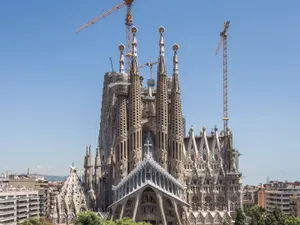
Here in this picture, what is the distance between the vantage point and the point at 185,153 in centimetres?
8288

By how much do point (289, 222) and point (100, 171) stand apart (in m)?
33.9

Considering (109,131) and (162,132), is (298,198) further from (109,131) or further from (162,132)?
(109,131)

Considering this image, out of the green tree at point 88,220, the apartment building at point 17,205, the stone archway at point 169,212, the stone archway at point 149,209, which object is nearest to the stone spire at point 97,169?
the stone archway at point 149,209

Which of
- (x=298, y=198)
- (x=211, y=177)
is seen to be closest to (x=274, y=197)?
(x=298, y=198)

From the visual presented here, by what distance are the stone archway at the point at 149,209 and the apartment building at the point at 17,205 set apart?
69.1ft

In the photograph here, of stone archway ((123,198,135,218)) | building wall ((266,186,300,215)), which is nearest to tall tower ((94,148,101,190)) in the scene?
stone archway ((123,198,135,218))

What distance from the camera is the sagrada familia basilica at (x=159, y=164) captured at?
7219 centimetres

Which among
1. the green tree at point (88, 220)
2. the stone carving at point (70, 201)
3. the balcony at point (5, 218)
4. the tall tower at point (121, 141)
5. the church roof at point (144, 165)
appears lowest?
the balcony at point (5, 218)

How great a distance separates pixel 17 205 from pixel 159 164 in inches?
999

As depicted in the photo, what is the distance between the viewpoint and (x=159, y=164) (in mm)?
76562

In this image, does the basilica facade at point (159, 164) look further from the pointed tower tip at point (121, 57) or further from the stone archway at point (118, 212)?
the pointed tower tip at point (121, 57)

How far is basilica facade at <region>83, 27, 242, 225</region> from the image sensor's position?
72.2m

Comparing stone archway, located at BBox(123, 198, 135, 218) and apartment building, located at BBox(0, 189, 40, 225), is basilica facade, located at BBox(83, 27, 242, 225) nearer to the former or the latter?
stone archway, located at BBox(123, 198, 135, 218)

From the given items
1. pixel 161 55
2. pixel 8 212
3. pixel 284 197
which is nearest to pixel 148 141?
pixel 161 55
